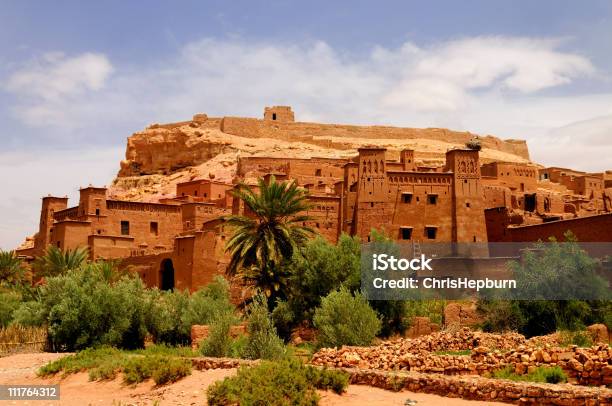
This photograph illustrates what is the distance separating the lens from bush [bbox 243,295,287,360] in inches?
753

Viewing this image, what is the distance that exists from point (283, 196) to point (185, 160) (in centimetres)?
3787

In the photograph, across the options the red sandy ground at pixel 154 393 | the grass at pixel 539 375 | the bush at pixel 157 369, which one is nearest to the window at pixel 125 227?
the red sandy ground at pixel 154 393

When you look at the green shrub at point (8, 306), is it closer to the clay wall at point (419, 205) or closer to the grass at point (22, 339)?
the grass at point (22, 339)

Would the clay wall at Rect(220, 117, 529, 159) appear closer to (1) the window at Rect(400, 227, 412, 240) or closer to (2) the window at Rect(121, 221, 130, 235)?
(2) the window at Rect(121, 221, 130, 235)

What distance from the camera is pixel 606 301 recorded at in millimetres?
23656

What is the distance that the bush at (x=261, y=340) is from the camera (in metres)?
19.1

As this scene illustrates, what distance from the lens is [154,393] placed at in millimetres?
16625

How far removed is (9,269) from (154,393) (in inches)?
1020

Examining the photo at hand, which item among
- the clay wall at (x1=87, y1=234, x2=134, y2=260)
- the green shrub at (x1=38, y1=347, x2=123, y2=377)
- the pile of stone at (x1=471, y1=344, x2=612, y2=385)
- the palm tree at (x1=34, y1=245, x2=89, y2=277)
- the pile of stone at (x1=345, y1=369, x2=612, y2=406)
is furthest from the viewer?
the clay wall at (x1=87, y1=234, x2=134, y2=260)

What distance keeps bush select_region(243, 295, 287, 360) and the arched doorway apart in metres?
17.7

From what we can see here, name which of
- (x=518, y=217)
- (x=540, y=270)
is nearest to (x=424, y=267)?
(x=518, y=217)

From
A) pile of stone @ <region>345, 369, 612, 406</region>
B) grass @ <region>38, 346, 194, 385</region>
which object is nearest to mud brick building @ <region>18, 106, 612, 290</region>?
grass @ <region>38, 346, 194, 385</region>

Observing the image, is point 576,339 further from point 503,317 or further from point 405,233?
point 405,233

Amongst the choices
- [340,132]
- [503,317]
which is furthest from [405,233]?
[340,132]
